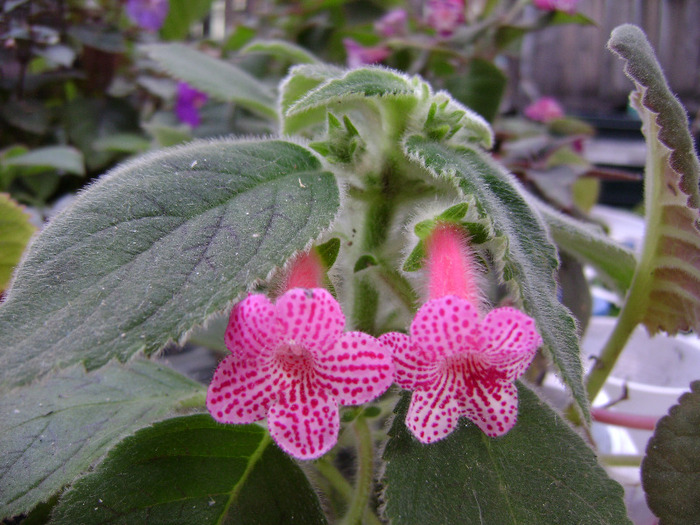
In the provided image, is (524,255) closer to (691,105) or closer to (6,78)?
(6,78)

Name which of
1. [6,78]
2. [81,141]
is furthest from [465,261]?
[6,78]

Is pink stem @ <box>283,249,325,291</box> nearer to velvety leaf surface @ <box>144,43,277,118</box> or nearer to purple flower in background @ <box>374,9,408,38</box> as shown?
velvety leaf surface @ <box>144,43,277,118</box>

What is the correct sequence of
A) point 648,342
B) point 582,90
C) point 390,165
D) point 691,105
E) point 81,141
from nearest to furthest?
point 390,165, point 648,342, point 81,141, point 691,105, point 582,90

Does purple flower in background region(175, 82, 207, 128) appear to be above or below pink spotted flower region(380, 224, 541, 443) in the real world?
below

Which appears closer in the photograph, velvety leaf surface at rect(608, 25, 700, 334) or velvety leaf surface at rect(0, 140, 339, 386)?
velvety leaf surface at rect(0, 140, 339, 386)

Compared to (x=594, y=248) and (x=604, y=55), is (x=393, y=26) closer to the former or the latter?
(x=594, y=248)

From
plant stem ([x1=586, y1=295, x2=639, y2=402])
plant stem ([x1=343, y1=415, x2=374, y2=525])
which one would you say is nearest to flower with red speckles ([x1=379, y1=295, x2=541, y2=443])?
plant stem ([x1=343, y1=415, x2=374, y2=525])

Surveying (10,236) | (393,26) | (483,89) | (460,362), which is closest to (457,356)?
(460,362)
